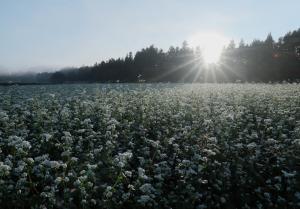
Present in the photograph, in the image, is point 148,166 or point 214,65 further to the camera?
point 214,65

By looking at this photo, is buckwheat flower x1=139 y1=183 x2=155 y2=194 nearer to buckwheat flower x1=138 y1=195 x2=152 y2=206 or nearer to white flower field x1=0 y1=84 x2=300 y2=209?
white flower field x1=0 y1=84 x2=300 y2=209

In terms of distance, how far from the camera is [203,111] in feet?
59.5

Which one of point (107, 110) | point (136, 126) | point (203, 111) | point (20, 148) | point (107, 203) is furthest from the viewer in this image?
point (203, 111)

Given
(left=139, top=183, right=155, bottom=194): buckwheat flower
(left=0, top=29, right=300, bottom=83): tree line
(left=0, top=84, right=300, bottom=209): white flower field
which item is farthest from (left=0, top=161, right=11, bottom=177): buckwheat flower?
(left=0, top=29, right=300, bottom=83): tree line

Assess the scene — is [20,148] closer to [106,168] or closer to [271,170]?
[106,168]

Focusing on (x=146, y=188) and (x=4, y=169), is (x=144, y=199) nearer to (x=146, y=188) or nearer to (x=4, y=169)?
(x=146, y=188)

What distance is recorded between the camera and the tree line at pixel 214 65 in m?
89.9

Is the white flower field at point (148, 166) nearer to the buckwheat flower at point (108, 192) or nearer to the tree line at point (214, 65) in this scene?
the buckwheat flower at point (108, 192)

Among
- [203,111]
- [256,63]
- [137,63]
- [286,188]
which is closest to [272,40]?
[256,63]

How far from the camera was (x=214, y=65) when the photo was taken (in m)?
113

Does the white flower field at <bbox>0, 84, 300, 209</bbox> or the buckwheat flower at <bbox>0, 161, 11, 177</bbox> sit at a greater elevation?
the buckwheat flower at <bbox>0, 161, 11, 177</bbox>

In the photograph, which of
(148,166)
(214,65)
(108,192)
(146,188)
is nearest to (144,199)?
(146,188)

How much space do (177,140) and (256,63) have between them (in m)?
87.1

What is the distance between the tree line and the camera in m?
89.9
